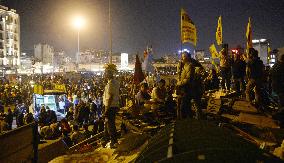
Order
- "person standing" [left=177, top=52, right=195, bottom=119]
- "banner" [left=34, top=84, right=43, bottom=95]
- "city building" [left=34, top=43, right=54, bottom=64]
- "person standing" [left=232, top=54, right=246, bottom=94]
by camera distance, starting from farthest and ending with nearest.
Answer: "city building" [left=34, top=43, right=54, bottom=64] < "banner" [left=34, top=84, right=43, bottom=95] < "person standing" [left=232, top=54, right=246, bottom=94] < "person standing" [left=177, top=52, right=195, bottom=119]

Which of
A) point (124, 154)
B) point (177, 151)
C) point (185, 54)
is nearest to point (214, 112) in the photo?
point (185, 54)

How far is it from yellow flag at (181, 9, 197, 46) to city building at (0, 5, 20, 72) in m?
91.1

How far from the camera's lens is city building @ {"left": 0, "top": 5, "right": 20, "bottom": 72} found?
9656cm

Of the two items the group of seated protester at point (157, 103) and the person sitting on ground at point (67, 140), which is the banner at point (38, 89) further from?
the group of seated protester at point (157, 103)

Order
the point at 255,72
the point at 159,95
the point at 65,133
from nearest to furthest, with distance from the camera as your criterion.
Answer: the point at 255,72, the point at 159,95, the point at 65,133

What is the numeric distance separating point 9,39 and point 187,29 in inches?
3907

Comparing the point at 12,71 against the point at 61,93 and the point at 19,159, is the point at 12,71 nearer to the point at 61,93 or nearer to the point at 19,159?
the point at 61,93

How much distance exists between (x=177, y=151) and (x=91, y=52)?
168m

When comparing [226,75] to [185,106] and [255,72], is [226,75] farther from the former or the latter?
[185,106]

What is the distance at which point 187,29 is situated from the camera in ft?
41.5

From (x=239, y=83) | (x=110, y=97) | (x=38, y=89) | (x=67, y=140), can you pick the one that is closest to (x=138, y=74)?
(x=67, y=140)

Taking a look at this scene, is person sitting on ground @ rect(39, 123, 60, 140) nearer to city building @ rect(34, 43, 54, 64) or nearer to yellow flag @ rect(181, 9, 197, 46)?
yellow flag @ rect(181, 9, 197, 46)

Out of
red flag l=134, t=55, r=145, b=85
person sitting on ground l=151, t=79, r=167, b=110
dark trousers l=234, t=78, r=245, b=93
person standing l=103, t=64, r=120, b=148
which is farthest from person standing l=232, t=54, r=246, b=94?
person standing l=103, t=64, r=120, b=148

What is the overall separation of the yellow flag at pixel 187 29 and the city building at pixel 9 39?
Answer: 91.1 meters
